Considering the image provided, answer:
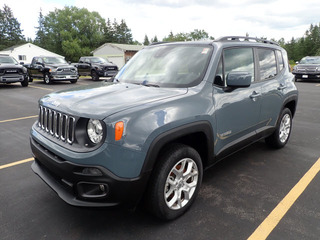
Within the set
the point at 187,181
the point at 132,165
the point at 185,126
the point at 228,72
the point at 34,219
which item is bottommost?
the point at 34,219

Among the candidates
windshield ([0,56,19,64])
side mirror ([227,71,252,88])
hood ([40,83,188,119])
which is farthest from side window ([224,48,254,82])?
windshield ([0,56,19,64])

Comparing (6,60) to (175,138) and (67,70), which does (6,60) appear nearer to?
(67,70)

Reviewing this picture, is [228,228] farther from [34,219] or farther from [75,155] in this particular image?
[34,219]

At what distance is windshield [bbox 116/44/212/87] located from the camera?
112 inches

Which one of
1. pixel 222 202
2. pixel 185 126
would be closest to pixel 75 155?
pixel 185 126

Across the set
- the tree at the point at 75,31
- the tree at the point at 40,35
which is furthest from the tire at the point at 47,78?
the tree at the point at 40,35

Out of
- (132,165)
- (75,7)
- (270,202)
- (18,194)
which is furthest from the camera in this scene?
(75,7)

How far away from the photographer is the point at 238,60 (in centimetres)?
326

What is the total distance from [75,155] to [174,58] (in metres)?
1.76

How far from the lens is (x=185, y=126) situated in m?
2.37

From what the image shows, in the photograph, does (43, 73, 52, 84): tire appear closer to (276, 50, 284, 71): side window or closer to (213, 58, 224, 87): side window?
(276, 50, 284, 71): side window

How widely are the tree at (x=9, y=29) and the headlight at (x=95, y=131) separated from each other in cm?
9121

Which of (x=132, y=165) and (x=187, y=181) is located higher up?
(x=132, y=165)

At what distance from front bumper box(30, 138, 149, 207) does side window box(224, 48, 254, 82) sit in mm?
1752
